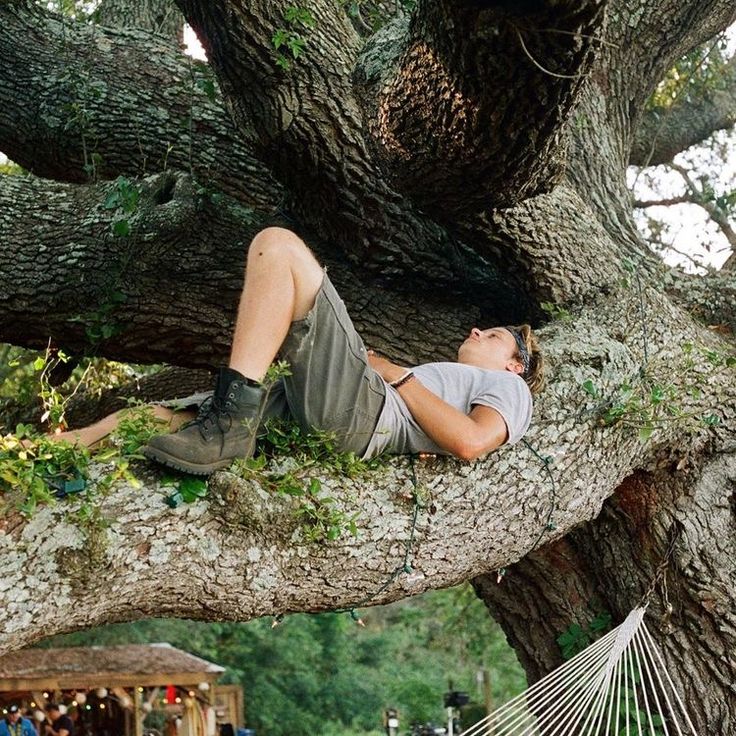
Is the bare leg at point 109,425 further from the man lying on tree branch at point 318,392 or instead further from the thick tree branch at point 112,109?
the thick tree branch at point 112,109

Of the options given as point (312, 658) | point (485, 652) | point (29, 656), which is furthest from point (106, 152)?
point (312, 658)

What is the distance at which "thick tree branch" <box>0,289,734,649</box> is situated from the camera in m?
2.36

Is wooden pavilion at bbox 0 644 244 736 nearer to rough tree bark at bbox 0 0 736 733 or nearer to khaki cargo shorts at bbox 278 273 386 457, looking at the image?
rough tree bark at bbox 0 0 736 733

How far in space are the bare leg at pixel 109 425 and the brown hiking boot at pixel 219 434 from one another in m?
0.25

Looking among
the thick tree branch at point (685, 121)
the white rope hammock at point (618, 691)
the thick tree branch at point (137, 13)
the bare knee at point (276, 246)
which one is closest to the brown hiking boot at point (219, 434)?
the bare knee at point (276, 246)

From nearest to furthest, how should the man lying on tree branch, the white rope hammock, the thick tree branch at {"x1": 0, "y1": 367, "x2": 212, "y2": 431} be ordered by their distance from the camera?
the man lying on tree branch → the white rope hammock → the thick tree branch at {"x1": 0, "y1": 367, "x2": 212, "y2": 431}

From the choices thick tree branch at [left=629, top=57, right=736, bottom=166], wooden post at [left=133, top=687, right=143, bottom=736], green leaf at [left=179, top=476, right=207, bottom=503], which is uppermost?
thick tree branch at [left=629, top=57, right=736, bottom=166]

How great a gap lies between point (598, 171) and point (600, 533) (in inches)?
67.6

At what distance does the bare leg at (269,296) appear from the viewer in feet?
8.96

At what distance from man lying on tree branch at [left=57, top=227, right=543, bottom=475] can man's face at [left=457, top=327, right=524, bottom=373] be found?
185 mm

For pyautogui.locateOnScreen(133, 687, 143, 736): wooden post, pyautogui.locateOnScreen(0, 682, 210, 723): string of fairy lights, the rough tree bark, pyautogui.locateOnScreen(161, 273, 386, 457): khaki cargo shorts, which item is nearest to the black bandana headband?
the rough tree bark

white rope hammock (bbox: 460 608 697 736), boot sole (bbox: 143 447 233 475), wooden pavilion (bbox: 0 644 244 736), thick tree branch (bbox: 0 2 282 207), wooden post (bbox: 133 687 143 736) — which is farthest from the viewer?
wooden post (bbox: 133 687 143 736)

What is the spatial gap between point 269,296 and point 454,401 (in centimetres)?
69

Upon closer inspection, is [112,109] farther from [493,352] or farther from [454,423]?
[454,423]
